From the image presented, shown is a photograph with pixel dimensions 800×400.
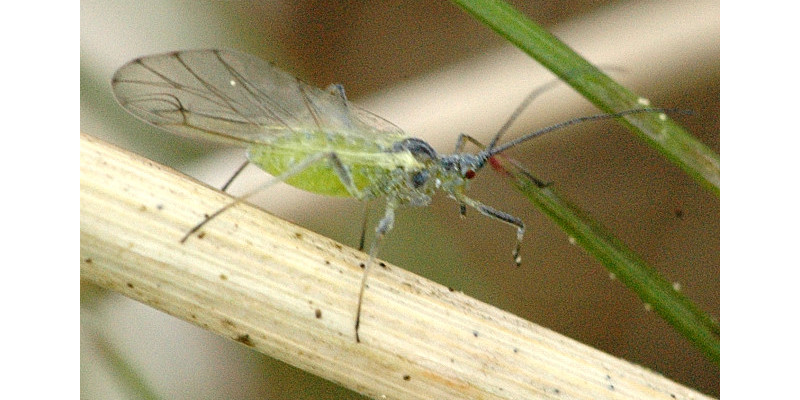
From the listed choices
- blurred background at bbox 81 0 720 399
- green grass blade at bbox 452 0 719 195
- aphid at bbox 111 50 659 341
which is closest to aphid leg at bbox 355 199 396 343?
aphid at bbox 111 50 659 341

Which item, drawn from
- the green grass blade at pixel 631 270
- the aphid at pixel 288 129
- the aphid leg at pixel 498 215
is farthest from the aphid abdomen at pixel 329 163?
the green grass blade at pixel 631 270

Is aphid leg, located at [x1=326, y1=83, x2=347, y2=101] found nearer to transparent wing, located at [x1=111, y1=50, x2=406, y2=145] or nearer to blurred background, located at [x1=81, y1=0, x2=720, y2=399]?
transparent wing, located at [x1=111, y1=50, x2=406, y2=145]

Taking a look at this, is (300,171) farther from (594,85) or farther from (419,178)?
(594,85)

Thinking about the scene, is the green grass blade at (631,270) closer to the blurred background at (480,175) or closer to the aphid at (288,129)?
the aphid at (288,129)

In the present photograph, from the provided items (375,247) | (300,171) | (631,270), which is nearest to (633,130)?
(631,270)
